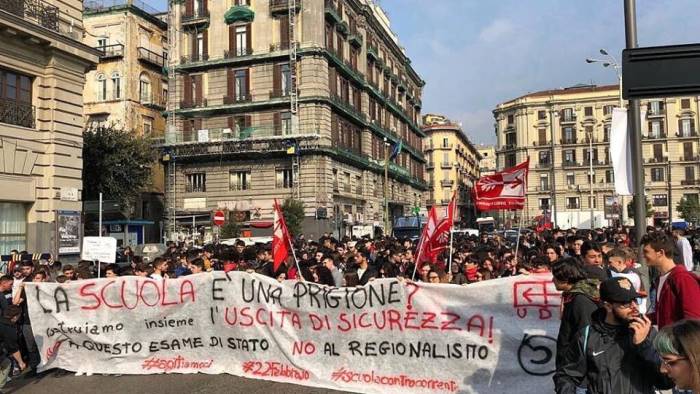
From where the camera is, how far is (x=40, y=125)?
2064cm

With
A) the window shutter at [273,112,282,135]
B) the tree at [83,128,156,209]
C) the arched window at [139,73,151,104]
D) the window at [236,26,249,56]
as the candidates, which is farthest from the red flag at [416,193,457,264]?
the arched window at [139,73,151,104]

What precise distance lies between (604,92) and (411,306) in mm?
90906

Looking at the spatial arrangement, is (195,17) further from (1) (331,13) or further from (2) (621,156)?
(2) (621,156)

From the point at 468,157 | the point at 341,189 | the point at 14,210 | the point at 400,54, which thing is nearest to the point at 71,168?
the point at 14,210

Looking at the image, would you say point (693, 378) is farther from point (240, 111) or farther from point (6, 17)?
point (240, 111)

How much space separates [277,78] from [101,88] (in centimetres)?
1438

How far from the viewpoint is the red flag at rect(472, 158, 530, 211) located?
10859 mm

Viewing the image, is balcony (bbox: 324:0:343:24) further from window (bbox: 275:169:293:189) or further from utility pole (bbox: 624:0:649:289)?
utility pole (bbox: 624:0:649:289)

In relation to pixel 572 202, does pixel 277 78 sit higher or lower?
higher

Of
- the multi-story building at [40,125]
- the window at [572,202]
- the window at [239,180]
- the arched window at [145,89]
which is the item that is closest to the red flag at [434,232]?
the multi-story building at [40,125]

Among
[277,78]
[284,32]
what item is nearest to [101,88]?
[277,78]

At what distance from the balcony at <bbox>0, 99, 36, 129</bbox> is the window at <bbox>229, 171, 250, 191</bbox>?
75.1ft

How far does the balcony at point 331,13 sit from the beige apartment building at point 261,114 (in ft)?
0.32

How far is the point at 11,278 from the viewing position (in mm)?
8828
